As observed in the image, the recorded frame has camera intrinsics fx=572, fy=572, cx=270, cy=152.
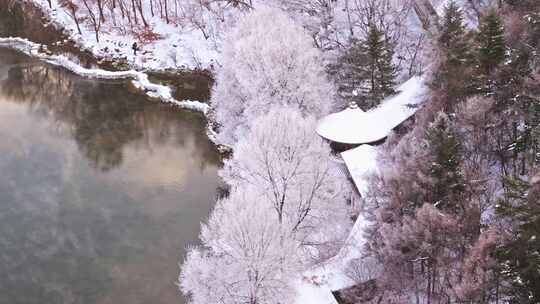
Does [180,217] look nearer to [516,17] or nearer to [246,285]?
[246,285]

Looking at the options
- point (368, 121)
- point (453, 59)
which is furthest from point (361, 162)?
point (453, 59)

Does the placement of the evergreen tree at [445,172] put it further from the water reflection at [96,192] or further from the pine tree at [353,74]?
the pine tree at [353,74]

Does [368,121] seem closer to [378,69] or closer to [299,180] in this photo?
[378,69]

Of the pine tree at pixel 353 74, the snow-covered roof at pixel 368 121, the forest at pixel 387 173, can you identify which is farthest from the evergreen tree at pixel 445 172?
the pine tree at pixel 353 74

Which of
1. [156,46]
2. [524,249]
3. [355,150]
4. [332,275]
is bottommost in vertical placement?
[332,275]

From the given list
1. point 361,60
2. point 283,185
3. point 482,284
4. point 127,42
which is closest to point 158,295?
point 283,185

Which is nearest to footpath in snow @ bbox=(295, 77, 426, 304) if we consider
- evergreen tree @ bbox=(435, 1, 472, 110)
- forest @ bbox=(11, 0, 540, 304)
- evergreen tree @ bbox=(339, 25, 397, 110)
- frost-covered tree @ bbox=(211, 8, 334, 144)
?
forest @ bbox=(11, 0, 540, 304)

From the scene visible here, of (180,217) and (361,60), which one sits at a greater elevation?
(361,60)
